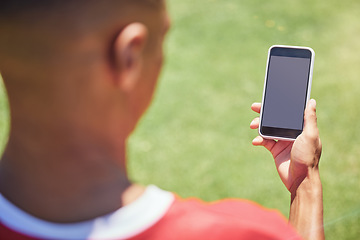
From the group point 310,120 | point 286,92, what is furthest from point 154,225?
point 286,92

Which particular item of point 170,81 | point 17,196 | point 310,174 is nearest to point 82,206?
point 17,196

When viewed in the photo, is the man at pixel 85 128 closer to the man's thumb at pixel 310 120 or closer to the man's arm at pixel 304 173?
the man's arm at pixel 304 173

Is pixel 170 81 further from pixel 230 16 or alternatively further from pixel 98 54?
pixel 98 54

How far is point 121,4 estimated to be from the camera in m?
0.65

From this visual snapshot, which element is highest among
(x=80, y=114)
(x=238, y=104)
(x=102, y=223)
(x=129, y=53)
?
(x=129, y=53)

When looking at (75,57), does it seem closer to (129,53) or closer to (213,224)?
(129,53)

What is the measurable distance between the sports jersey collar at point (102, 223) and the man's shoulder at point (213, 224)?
15 millimetres

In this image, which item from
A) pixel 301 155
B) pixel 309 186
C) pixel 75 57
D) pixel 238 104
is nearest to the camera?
pixel 75 57

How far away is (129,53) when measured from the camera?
0.66 metres

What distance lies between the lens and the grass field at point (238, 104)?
265 cm

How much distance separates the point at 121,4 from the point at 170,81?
266 cm

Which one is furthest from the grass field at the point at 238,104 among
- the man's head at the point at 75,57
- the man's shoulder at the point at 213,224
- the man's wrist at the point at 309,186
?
the man's head at the point at 75,57

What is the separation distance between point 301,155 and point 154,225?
76 centimetres

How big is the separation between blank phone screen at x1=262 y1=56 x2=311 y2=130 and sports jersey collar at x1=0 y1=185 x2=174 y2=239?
0.94 m
